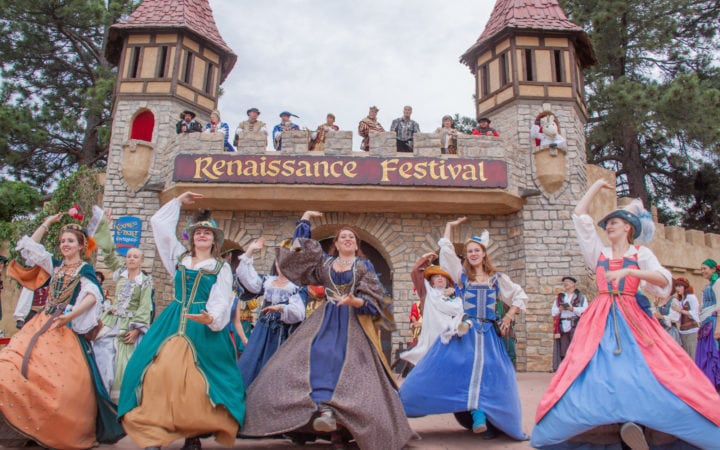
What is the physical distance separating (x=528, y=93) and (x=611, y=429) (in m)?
9.88

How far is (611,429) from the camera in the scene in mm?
3082

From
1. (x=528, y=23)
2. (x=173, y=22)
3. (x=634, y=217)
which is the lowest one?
(x=634, y=217)

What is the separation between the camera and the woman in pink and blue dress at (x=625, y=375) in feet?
9.36

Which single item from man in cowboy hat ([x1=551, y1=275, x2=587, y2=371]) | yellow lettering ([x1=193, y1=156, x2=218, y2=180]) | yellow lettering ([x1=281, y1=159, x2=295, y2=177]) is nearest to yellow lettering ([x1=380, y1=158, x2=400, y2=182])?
yellow lettering ([x1=281, y1=159, x2=295, y2=177])

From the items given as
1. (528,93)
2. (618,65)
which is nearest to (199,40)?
(528,93)

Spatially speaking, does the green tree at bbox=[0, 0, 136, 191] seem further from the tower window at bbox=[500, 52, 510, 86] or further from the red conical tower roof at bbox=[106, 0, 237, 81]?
the tower window at bbox=[500, 52, 510, 86]

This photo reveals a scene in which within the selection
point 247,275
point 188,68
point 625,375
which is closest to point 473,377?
point 625,375

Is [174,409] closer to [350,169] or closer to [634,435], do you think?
[634,435]

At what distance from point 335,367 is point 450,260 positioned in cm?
161

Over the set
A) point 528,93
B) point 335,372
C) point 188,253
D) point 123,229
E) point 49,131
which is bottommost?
point 335,372

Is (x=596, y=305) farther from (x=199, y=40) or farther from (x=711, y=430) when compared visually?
(x=199, y=40)

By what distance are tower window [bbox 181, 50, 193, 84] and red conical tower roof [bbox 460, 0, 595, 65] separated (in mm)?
6665

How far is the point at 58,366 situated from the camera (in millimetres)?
3623

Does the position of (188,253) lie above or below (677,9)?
below
